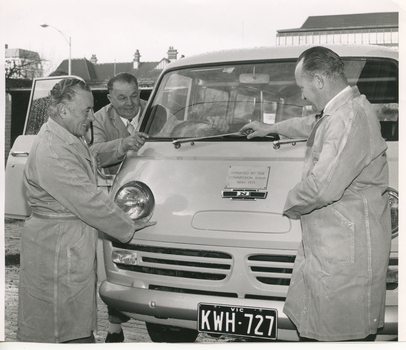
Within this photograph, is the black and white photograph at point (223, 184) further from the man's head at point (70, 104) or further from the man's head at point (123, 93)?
the man's head at point (123, 93)

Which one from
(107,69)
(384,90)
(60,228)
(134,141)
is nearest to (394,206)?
(384,90)

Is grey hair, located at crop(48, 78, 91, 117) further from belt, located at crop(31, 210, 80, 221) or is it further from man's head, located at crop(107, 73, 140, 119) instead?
man's head, located at crop(107, 73, 140, 119)

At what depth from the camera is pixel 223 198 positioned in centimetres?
327

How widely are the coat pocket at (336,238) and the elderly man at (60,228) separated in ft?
3.81

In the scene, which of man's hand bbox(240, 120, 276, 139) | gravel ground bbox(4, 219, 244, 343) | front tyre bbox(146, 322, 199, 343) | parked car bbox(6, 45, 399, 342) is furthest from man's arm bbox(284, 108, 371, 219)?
gravel ground bbox(4, 219, 244, 343)

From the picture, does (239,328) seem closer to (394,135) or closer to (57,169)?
(57,169)

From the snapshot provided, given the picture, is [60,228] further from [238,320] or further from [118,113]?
[118,113]

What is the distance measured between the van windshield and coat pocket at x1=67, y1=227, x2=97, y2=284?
3.46ft

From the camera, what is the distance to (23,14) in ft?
12.7

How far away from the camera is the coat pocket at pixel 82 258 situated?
9.93ft

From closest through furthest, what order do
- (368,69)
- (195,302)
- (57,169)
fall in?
(57,169) → (195,302) → (368,69)

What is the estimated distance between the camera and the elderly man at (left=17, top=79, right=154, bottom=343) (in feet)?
9.79

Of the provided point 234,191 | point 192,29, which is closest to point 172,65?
point 192,29
